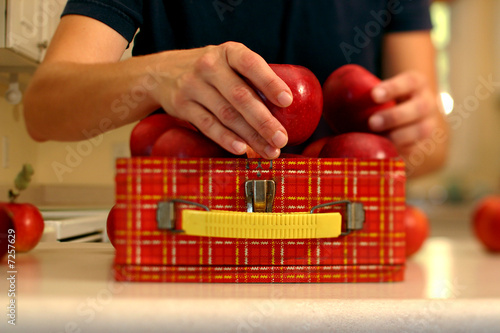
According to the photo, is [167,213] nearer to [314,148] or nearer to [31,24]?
[314,148]

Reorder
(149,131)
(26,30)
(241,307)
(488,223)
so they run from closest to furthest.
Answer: (241,307) < (149,131) < (26,30) < (488,223)

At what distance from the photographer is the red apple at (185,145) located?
1.17 feet

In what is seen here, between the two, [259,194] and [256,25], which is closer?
[259,194]

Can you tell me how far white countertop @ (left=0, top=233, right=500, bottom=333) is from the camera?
0.27 metres

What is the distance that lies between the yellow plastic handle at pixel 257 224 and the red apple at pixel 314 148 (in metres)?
0.06

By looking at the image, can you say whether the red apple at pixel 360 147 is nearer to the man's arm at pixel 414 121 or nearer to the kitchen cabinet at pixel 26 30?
the man's arm at pixel 414 121

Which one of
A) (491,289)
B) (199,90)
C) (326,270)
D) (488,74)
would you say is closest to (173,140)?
(199,90)

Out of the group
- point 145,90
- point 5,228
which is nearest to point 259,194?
point 145,90

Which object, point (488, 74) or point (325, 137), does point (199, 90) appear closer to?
point (325, 137)

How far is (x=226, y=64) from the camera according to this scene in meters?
0.33

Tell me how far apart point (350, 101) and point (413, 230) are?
19cm

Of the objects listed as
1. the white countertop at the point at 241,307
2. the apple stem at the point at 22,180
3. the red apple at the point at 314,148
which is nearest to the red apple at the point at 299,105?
the red apple at the point at 314,148

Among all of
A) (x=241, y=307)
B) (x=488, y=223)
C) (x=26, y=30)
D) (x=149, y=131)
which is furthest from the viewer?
Result: (x=488, y=223)

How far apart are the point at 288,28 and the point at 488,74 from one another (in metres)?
1.85
